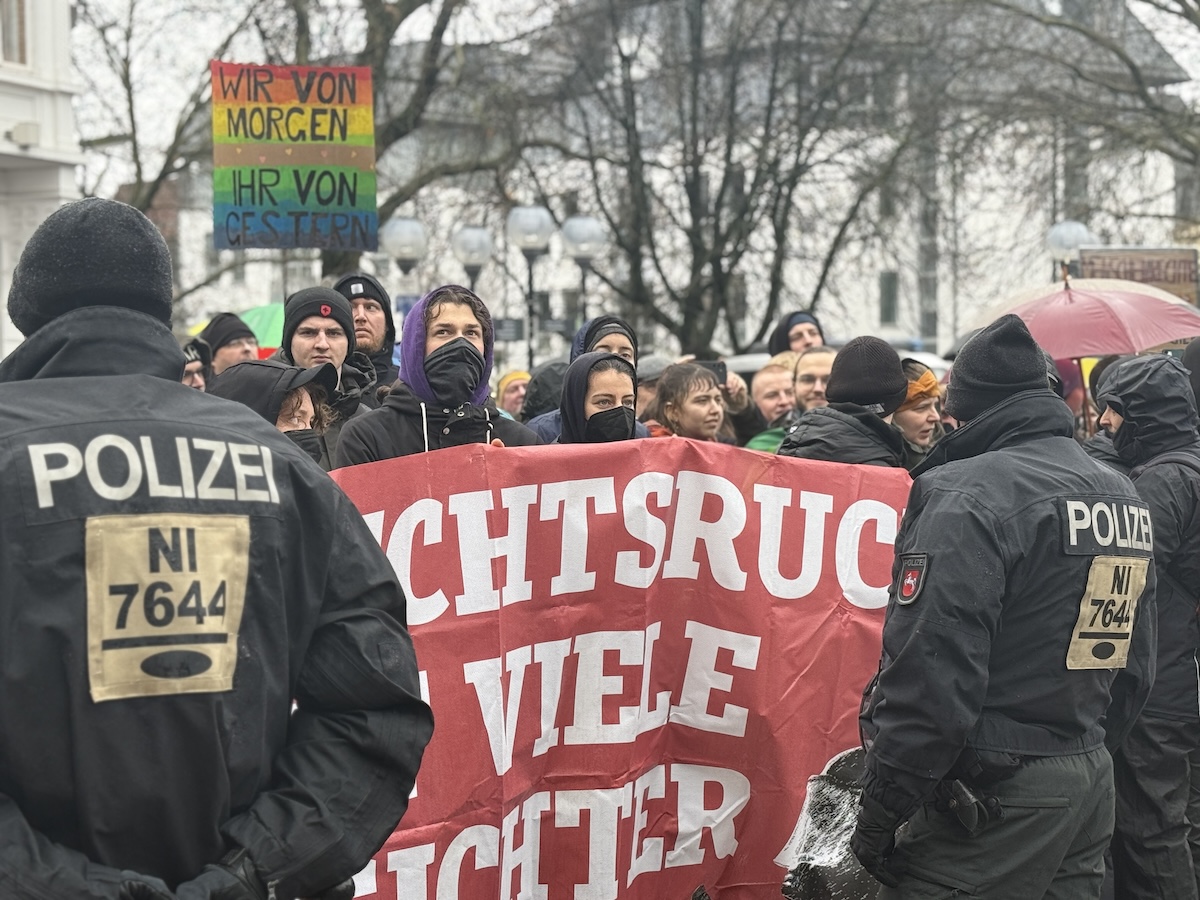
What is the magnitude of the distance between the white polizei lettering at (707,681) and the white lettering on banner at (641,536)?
0.17m

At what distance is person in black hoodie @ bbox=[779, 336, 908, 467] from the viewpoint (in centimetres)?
546

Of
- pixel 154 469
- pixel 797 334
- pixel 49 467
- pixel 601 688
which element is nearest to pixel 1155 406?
pixel 601 688

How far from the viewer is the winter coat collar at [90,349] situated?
2.47 m

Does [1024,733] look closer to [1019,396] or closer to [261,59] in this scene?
[1019,396]

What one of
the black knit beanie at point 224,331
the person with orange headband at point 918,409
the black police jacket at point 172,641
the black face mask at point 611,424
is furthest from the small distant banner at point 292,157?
the black police jacket at point 172,641

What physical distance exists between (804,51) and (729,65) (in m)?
1.20

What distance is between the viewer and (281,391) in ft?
15.4

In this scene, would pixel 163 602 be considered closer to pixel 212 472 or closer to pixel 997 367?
pixel 212 472

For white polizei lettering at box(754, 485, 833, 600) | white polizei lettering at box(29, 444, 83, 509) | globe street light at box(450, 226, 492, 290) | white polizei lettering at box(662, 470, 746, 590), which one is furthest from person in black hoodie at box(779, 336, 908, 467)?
globe street light at box(450, 226, 492, 290)

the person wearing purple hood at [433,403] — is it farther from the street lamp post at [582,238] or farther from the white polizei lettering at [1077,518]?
the street lamp post at [582,238]

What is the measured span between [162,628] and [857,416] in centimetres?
362

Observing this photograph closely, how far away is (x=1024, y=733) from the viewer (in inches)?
146

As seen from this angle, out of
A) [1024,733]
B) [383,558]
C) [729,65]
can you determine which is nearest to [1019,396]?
[1024,733]

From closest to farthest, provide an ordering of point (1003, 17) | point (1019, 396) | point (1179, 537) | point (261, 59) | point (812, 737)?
point (1019, 396), point (812, 737), point (1179, 537), point (261, 59), point (1003, 17)
